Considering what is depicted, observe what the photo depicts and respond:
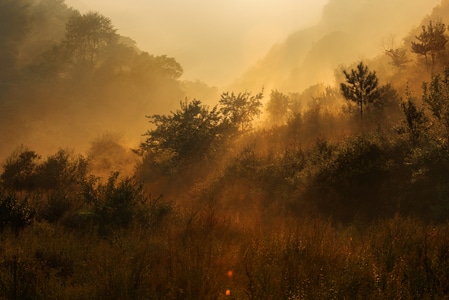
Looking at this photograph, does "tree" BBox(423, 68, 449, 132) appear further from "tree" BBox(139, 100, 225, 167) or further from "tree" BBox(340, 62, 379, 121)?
"tree" BBox(139, 100, 225, 167)

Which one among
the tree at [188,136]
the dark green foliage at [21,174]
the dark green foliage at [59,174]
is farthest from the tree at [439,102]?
the dark green foliage at [21,174]

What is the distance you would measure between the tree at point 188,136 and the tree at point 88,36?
40.8m

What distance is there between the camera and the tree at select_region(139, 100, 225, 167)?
1945 centimetres

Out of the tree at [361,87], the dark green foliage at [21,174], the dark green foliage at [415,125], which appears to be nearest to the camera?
the dark green foliage at [415,125]

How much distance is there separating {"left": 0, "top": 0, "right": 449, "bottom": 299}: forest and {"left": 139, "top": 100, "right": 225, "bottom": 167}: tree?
0.08m

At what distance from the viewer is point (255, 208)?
1147cm

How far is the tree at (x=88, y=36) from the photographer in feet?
174

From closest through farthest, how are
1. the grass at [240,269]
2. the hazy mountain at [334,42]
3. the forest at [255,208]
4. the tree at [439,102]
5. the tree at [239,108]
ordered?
the grass at [240,269]
the forest at [255,208]
the tree at [439,102]
the tree at [239,108]
the hazy mountain at [334,42]

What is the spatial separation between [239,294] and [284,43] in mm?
139979

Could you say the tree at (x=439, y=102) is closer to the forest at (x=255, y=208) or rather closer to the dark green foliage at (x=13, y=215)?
the forest at (x=255, y=208)

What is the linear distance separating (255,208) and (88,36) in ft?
175

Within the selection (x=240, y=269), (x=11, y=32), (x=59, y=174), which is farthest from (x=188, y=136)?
(x=11, y=32)

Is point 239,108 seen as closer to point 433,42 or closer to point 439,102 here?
point 433,42

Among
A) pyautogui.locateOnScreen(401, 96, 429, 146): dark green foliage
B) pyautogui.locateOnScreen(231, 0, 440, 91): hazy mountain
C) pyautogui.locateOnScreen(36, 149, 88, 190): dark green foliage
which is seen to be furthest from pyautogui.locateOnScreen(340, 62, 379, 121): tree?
pyautogui.locateOnScreen(231, 0, 440, 91): hazy mountain
